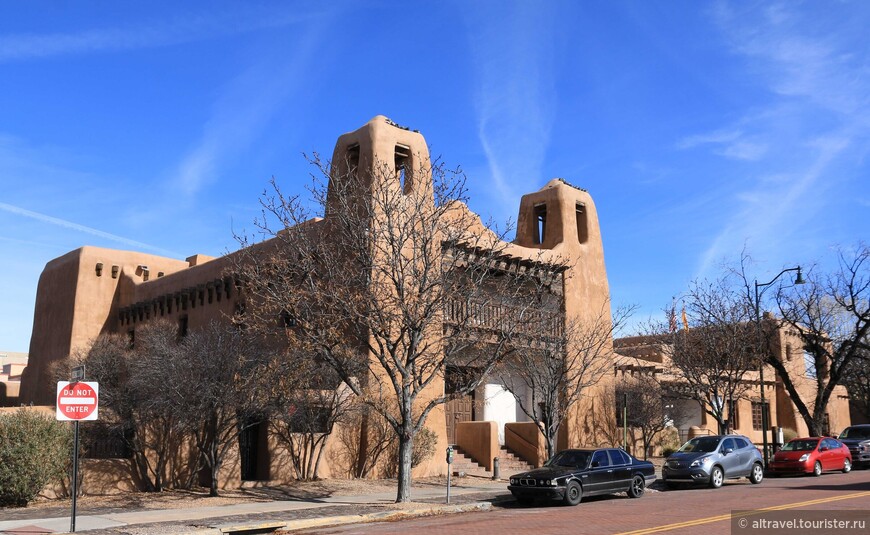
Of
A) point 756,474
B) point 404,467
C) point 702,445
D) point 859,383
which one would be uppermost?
point 859,383

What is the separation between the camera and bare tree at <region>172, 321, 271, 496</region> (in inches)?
764

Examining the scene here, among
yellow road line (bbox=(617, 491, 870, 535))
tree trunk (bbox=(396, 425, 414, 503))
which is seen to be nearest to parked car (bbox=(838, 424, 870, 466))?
yellow road line (bbox=(617, 491, 870, 535))

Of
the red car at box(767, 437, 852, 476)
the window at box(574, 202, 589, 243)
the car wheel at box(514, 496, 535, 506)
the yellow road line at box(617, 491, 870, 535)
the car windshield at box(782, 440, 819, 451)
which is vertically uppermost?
the window at box(574, 202, 589, 243)

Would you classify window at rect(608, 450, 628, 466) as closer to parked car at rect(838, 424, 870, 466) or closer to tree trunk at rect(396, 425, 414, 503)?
tree trunk at rect(396, 425, 414, 503)

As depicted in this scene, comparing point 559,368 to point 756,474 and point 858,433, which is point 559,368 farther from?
point 858,433

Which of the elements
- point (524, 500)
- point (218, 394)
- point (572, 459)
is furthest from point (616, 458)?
point (218, 394)

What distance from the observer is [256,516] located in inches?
640

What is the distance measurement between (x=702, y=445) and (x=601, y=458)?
5668 mm

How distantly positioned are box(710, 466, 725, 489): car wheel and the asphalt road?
0.54 m

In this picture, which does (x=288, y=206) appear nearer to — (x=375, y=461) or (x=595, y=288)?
(x=375, y=461)

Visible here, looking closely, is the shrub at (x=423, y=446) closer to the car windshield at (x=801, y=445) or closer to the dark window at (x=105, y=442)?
the dark window at (x=105, y=442)

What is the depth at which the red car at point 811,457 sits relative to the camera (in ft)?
88.1

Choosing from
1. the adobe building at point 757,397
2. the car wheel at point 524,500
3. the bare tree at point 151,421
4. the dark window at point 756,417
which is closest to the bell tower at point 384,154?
the bare tree at point 151,421

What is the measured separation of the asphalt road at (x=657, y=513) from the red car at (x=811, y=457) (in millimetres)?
4285
